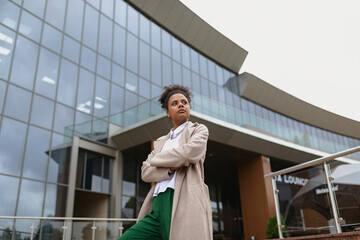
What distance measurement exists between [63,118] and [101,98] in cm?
209

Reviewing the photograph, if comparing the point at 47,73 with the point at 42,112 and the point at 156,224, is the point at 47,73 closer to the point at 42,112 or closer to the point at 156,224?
the point at 42,112

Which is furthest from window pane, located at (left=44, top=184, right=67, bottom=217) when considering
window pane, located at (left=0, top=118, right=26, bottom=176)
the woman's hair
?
the woman's hair

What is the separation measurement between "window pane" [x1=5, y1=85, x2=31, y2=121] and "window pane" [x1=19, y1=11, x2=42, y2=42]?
2.24 meters

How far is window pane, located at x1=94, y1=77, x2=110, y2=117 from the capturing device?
541 inches

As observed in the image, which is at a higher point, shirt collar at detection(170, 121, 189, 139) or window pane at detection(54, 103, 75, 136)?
window pane at detection(54, 103, 75, 136)

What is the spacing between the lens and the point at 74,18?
13.9 meters

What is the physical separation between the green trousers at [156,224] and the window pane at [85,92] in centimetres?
1184

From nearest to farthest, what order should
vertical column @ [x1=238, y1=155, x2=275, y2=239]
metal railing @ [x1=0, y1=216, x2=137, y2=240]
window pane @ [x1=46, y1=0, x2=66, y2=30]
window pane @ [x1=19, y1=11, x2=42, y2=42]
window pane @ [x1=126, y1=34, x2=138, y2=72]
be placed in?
metal railing @ [x1=0, y1=216, x2=137, y2=240] → window pane @ [x1=19, y1=11, x2=42, y2=42] → window pane @ [x1=46, y1=0, x2=66, y2=30] → vertical column @ [x1=238, y1=155, x2=275, y2=239] → window pane @ [x1=126, y1=34, x2=138, y2=72]

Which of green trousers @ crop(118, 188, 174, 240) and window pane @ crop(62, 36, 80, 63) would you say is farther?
window pane @ crop(62, 36, 80, 63)

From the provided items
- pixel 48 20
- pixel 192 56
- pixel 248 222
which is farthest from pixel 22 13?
pixel 248 222

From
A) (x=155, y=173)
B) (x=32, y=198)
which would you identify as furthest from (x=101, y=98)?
(x=155, y=173)

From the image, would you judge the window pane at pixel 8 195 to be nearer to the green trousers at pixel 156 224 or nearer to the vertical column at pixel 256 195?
the green trousers at pixel 156 224

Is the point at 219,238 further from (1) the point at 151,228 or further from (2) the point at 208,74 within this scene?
(1) the point at 151,228

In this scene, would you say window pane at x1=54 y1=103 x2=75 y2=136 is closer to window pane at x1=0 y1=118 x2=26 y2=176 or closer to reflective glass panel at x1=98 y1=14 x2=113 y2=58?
window pane at x1=0 y1=118 x2=26 y2=176
